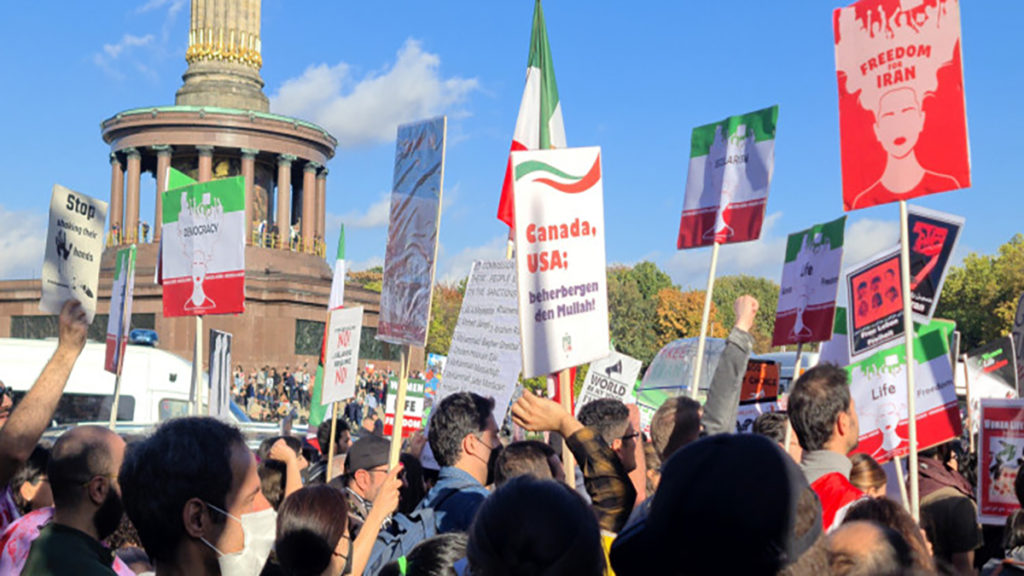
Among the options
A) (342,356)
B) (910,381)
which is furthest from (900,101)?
(342,356)

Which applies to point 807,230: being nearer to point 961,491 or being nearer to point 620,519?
point 961,491

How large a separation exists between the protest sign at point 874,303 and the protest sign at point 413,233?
321 cm

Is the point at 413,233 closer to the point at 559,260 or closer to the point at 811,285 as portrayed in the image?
the point at 559,260

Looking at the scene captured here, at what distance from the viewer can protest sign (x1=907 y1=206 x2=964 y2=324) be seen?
27.3 feet

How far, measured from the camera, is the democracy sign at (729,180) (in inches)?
363

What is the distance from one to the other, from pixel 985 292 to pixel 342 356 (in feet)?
205

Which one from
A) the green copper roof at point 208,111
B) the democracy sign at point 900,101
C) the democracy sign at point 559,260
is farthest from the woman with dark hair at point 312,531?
the green copper roof at point 208,111

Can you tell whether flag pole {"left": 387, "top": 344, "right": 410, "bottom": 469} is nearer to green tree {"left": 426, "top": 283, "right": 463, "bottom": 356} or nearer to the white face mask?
the white face mask

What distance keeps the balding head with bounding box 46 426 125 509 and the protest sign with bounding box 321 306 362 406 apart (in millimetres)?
7009

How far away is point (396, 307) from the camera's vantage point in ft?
25.0

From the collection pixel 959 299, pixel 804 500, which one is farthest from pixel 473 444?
pixel 959 299

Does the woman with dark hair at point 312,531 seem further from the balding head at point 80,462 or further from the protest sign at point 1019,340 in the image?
the protest sign at point 1019,340

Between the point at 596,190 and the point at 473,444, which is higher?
the point at 596,190

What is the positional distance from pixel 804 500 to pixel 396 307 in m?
5.87
